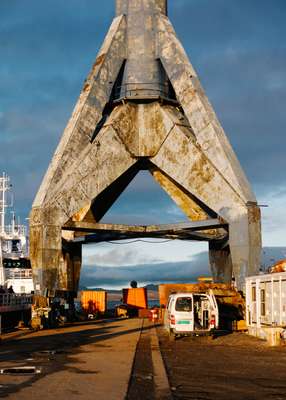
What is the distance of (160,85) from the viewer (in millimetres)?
42219

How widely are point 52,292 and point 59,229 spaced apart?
12.4 ft

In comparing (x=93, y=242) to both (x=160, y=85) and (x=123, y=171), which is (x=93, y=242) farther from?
(x=160, y=85)

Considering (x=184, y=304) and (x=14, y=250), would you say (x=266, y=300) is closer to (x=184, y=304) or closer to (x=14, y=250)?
(x=184, y=304)

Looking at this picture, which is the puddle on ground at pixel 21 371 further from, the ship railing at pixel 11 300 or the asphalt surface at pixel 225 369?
the ship railing at pixel 11 300

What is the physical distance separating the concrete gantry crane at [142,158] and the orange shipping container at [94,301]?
13.8 meters

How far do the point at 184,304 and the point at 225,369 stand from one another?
9.28m

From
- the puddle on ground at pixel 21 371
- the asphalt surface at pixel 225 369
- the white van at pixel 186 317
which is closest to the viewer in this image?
the asphalt surface at pixel 225 369

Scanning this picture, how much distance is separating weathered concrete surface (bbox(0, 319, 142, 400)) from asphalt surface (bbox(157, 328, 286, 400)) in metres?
1.23

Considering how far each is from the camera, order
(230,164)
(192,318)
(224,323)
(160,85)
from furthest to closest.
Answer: (160,85)
(230,164)
(224,323)
(192,318)

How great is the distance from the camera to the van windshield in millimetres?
24750

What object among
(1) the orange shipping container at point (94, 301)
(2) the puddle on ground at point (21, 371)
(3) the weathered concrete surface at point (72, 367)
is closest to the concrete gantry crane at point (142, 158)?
(3) the weathered concrete surface at point (72, 367)

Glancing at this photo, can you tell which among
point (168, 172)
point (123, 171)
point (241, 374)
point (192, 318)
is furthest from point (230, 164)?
point (241, 374)

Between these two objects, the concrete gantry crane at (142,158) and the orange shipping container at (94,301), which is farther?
the orange shipping container at (94,301)

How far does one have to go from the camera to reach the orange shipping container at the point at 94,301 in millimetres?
58594
